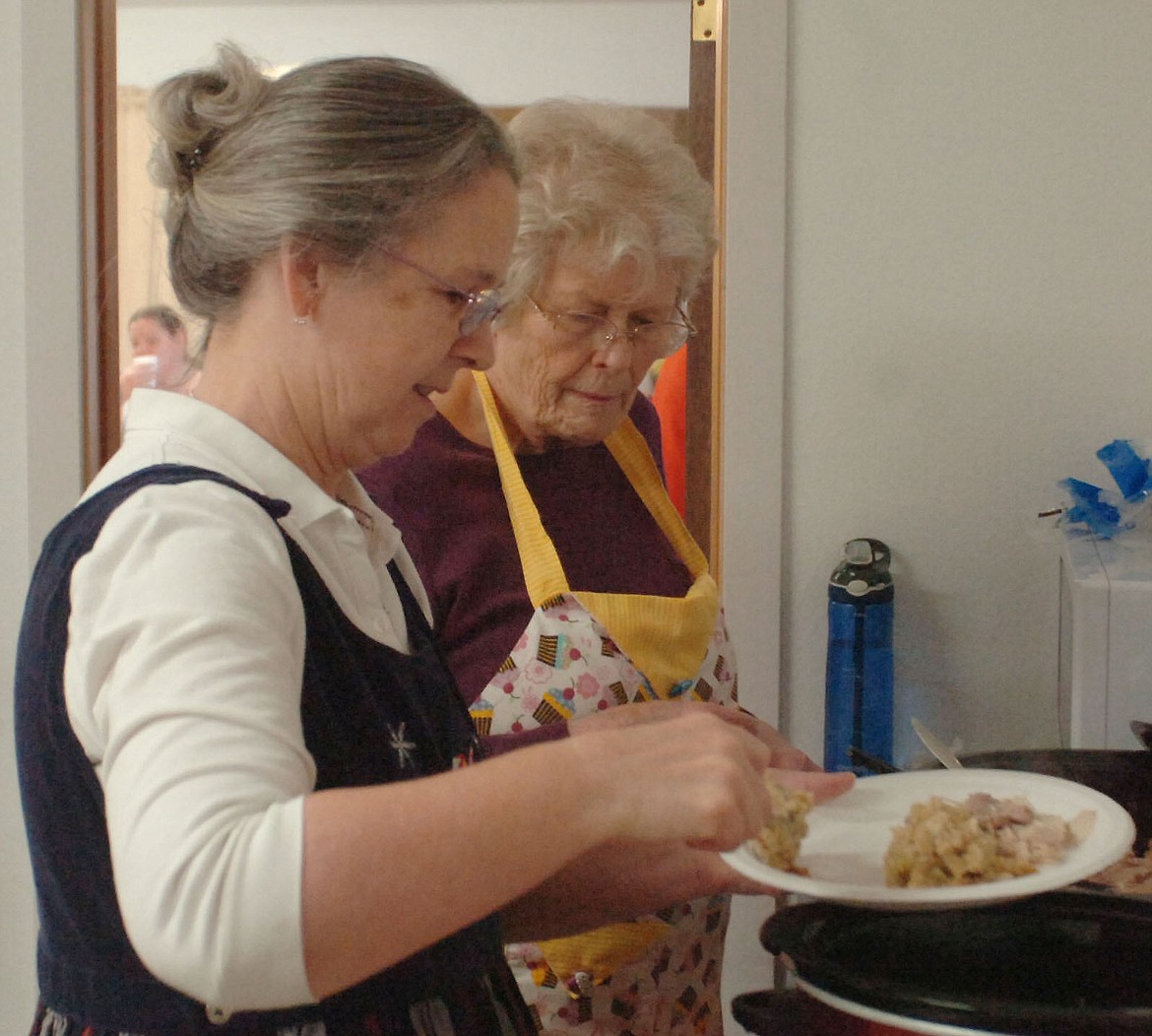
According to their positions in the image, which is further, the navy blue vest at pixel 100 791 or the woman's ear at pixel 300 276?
the woman's ear at pixel 300 276

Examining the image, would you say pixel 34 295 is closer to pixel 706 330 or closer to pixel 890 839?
pixel 706 330

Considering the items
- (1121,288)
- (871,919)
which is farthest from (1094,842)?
(1121,288)

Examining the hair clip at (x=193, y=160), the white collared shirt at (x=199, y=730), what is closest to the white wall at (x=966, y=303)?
the hair clip at (x=193, y=160)

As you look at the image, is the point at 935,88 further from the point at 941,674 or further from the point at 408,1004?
the point at 408,1004

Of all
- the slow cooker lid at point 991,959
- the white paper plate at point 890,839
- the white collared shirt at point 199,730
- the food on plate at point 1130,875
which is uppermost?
the white collared shirt at point 199,730

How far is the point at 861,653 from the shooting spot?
5.87ft

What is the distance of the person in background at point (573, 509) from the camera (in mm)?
1366

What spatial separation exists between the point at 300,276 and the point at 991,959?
649mm

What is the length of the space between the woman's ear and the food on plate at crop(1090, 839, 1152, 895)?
780mm

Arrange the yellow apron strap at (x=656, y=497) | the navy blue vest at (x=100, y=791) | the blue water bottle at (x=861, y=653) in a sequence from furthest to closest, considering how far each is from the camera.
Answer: the blue water bottle at (x=861, y=653) → the yellow apron strap at (x=656, y=497) → the navy blue vest at (x=100, y=791)

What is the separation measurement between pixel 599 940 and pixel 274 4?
223 centimetres

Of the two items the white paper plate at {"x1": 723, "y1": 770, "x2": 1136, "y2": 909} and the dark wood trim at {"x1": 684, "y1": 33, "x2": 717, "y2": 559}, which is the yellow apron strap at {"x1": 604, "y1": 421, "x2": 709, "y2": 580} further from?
the white paper plate at {"x1": 723, "y1": 770, "x2": 1136, "y2": 909}

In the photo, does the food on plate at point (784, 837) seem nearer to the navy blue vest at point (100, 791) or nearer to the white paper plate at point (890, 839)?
the white paper plate at point (890, 839)

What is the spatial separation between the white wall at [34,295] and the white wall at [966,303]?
1.06 metres
